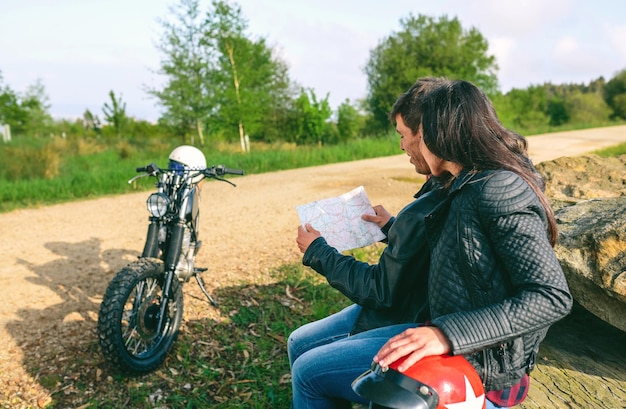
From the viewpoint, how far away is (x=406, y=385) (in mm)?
1304

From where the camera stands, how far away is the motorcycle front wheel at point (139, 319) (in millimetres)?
3006

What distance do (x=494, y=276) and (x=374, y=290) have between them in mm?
473

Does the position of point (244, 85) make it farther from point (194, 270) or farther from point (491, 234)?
point (491, 234)

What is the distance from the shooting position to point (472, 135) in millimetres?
1601

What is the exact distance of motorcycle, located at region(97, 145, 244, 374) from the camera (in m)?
3.03

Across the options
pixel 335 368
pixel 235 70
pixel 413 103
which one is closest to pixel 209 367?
pixel 335 368

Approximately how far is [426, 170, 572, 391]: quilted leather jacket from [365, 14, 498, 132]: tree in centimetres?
3295

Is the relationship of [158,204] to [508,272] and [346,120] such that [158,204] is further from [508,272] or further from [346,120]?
[346,120]

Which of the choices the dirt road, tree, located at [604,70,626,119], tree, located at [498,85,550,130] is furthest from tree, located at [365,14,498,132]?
the dirt road

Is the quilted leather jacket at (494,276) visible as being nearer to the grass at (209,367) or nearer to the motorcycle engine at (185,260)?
the grass at (209,367)

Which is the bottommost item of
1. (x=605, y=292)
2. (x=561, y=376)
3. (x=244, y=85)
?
(x=561, y=376)

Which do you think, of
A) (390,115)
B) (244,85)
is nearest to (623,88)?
(244,85)

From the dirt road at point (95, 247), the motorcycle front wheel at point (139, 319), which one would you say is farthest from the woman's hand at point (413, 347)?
the dirt road at point (95, 247)

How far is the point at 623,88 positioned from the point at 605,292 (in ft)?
181
